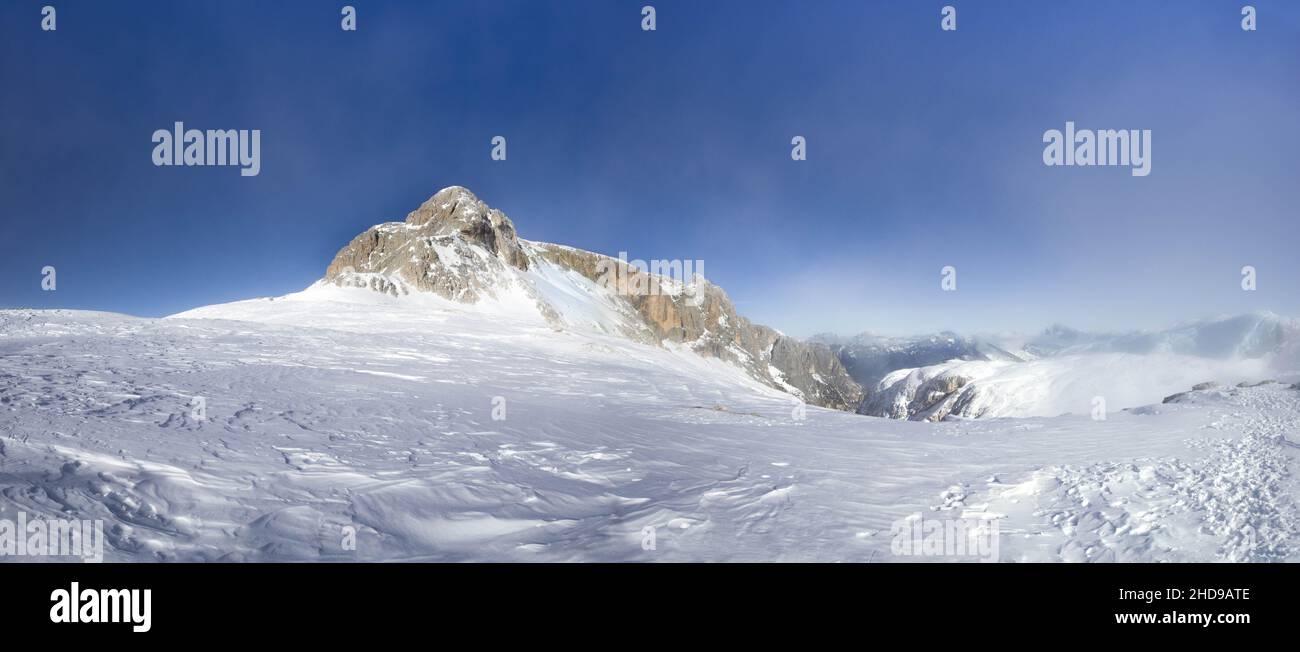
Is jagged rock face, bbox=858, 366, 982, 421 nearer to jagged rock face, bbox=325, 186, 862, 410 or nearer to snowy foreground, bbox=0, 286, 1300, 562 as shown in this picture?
jagged rock face, bbox=325, 186, 862, 410

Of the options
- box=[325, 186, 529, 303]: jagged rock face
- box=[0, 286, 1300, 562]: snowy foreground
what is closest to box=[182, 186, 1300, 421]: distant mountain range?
box=[325, 186, 529, 303]: jagged rock face

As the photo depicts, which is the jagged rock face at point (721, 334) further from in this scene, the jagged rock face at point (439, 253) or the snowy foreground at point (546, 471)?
the snowy foreground at point (546, 471)

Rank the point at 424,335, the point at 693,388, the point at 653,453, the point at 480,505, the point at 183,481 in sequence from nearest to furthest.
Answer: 1. the point at 183,481
2. the point at 480,505
3. the point at 653,453
4. the point at 693,388
5. the point at 424,335

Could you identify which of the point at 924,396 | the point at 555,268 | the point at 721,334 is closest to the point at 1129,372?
the point at 924,396
